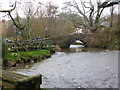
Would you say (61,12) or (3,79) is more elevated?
(61,12)

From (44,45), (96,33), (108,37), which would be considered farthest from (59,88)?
(96,33)

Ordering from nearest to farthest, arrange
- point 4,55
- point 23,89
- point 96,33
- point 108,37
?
point 23,89, point 4,55, point 108,37, point 96,33

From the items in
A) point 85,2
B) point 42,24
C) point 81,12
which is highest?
point 85,2

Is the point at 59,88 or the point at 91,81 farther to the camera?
the point at 91,81

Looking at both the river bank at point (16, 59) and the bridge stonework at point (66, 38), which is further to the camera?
the bridge stonework at point (66, 38)

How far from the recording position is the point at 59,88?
5086 mm

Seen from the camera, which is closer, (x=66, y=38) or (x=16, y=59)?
(x=16, y=59)

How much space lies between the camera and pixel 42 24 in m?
28.9

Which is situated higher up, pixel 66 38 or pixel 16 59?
pixel 66 38

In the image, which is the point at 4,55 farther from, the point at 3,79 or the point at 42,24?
the point at 42,24

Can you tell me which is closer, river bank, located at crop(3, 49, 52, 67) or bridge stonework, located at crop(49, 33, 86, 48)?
river bank, located at crop(3, 49, 52, 67)

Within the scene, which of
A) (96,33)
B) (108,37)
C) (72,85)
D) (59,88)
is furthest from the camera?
(96,33)

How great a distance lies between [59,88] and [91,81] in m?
1.58

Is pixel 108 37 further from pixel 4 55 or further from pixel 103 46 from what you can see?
pixel 4 55
